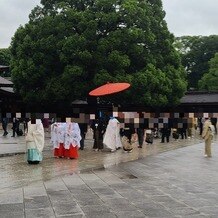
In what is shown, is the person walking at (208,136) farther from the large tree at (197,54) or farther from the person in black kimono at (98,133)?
the large tree at (197,54)

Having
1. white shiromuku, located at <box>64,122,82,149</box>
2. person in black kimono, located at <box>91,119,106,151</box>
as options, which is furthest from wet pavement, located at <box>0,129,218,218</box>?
person in black kimono, located at <box>91,119,106,151</box>

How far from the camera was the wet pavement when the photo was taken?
6738mm

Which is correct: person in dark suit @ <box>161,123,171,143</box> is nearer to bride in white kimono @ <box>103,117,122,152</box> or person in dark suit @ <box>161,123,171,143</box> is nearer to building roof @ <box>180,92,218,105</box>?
bride in white kimono @ <box>103,117,122,152</box>

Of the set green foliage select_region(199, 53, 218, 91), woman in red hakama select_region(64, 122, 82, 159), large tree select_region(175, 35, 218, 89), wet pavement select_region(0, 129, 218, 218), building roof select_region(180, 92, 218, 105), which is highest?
large tree select_region(175, 35, 218, 89)

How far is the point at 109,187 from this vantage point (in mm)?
8672

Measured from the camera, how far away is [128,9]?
2684 cm

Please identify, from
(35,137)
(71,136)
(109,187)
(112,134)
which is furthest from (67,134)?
(109,187)

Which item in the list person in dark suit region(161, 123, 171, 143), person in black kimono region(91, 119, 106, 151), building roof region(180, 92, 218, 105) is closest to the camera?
person in black kimono region(91, 119, 106, 151)

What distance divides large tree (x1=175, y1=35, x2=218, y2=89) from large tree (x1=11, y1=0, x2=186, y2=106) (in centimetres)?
2802

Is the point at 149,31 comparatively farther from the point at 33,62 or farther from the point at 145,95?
the point at 33,62

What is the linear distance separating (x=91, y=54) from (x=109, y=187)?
718 inches

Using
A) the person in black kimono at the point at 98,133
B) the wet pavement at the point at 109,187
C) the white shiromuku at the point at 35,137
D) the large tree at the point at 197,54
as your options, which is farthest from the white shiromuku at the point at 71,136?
the large tree at the point at 197,54

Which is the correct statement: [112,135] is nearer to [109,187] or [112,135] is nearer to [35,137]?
[35,137]

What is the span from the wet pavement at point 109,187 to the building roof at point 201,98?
28.7 metres
